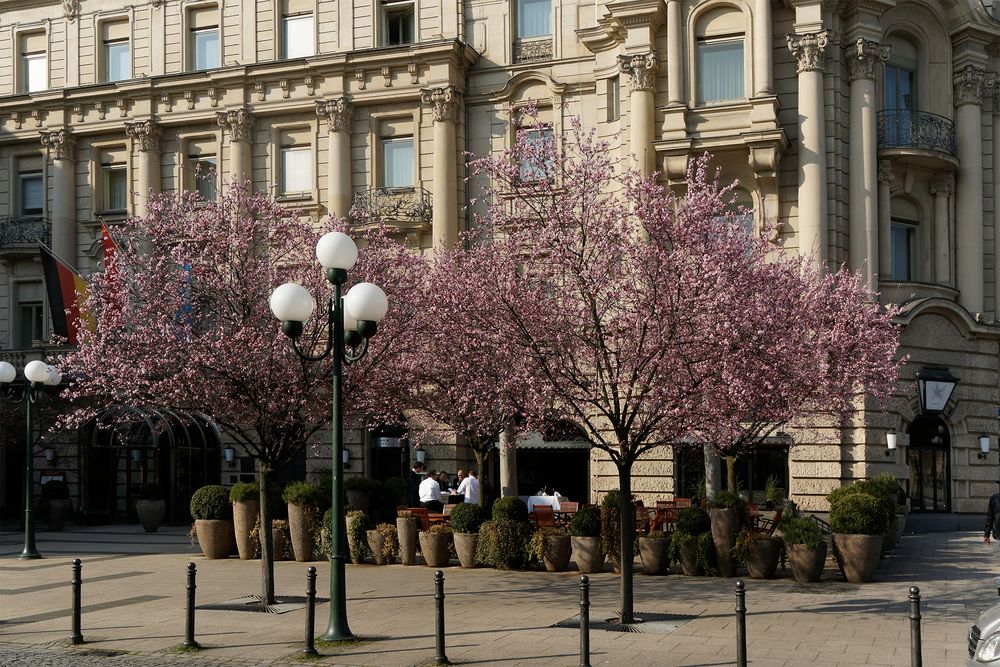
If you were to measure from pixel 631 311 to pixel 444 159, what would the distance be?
1905cm

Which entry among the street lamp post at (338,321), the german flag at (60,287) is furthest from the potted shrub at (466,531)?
the german flag at (60,287)

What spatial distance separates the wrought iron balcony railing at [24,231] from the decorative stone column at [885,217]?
85.4 feet

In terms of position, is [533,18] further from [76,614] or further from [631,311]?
[76,614]

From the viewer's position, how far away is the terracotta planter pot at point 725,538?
18.8m

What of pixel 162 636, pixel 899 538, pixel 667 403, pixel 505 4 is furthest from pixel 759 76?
pixel 162 636

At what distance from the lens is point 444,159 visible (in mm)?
32750

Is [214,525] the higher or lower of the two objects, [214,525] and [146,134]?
the lower

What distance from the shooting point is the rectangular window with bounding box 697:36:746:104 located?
29109mm

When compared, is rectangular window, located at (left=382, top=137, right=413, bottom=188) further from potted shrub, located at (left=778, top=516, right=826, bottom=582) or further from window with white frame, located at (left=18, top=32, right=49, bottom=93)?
potted shrub, located at (left=778, top=516, right=826, bottom=582)

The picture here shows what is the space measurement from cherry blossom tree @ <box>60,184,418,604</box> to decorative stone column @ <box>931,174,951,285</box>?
17.4 meters

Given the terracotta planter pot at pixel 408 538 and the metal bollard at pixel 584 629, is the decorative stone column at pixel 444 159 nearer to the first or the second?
the terracotta planter pot at pixel 408 538

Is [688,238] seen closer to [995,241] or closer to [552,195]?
[552,195]

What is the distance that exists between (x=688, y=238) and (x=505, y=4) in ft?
66.8

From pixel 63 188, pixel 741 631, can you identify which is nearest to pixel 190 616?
pixel 741 631
